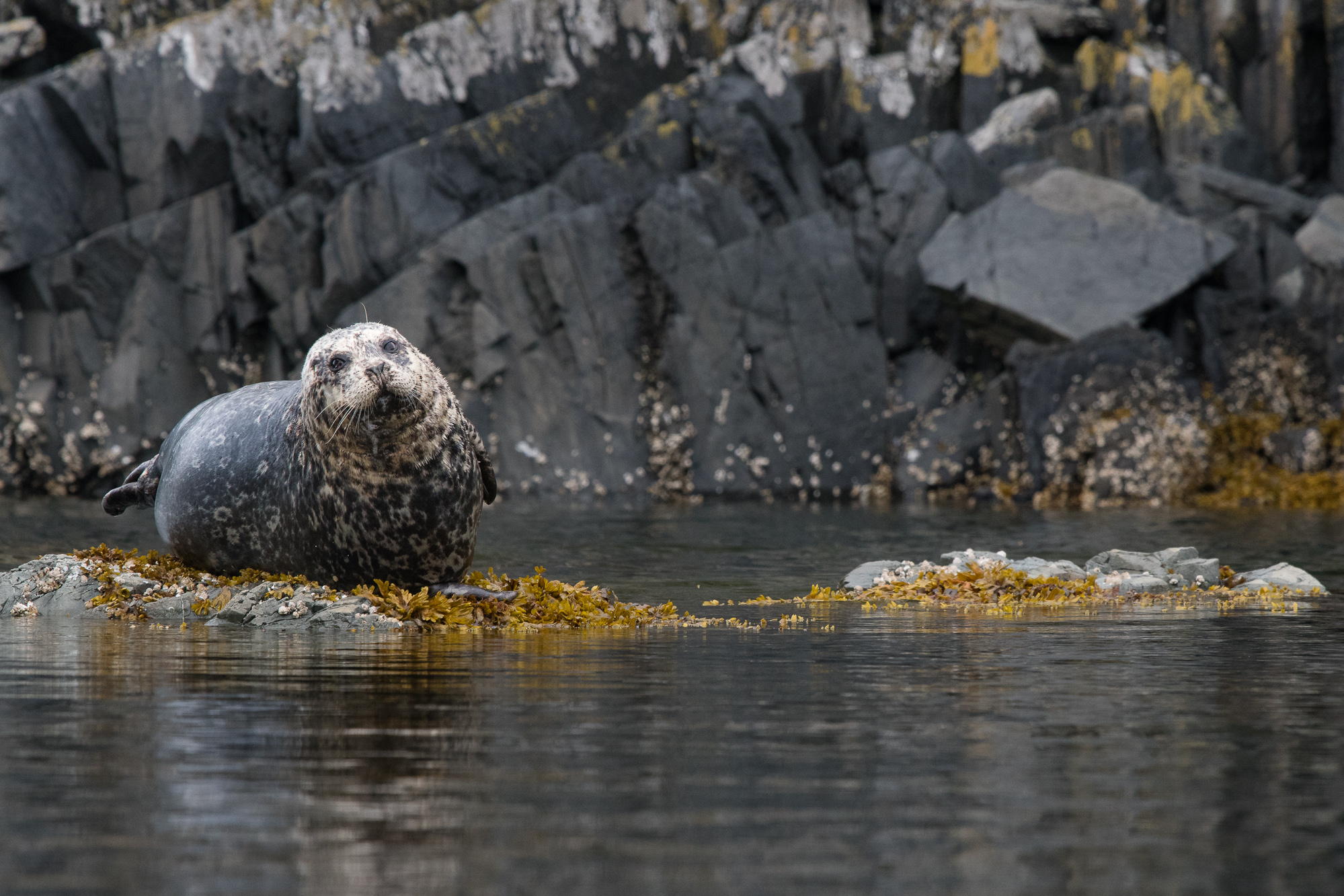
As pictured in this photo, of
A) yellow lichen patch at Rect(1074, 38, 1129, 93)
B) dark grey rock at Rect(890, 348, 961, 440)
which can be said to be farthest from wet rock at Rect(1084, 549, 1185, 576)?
yellow lichen patch at Rect(1074, 38, 1129, 93)

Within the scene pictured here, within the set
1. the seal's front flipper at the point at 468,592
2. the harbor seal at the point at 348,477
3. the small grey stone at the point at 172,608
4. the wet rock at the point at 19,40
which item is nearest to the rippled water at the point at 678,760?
the small grey stone at the point at 172,608

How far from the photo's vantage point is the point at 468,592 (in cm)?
937

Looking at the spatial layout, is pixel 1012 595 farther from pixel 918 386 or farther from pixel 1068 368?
pixel 918 386

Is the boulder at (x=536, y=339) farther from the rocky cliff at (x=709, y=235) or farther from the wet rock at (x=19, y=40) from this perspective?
the wet rock at (x=19, y=40)

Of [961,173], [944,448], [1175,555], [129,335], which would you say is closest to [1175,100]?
[961,173]

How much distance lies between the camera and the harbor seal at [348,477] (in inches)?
356

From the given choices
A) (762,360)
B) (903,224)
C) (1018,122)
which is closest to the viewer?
(762,360)

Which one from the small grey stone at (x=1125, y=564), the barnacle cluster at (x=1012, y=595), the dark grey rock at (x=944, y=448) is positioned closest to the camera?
the barnacle cluster at (x=1012, y=595)

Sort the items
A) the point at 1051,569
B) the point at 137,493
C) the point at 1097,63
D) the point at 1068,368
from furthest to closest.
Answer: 1. the point at 1097,63
2. the point at 1068,368
3. the point at 1051,569
4. the point at 137,493

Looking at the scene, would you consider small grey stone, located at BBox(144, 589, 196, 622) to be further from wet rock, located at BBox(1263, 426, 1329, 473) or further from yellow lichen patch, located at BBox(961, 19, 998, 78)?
yellow lichen patch, located at BBox(961, 19, 998, 78)

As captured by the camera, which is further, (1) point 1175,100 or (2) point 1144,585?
(1) point 1175,100

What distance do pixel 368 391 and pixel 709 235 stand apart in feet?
84.4

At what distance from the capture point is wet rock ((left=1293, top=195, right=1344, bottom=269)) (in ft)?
105

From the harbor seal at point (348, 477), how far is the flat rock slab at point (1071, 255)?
78.1 feet
